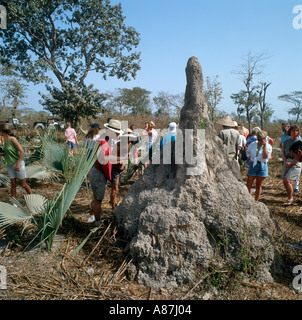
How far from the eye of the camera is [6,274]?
9.62 feet

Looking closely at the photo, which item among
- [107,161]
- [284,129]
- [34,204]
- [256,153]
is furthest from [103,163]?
[284,129]

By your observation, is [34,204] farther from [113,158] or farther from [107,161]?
[113,158]

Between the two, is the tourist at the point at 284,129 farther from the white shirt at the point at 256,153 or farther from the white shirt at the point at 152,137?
the white shirt at the point at 152,137

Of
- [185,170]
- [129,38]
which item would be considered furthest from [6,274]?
[129,38]

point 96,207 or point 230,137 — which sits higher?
point 230,137

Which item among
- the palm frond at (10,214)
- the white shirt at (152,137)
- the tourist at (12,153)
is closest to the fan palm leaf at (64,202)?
the palm frond at (10,214)

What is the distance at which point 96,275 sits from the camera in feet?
9.80

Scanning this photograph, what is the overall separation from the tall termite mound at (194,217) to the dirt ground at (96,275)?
0.45 ft

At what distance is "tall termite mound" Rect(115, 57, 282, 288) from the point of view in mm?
2920

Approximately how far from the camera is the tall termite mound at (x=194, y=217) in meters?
2.92

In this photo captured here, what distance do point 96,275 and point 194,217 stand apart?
132cm

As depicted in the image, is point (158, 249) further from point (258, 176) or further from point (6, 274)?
point (258, 176)
